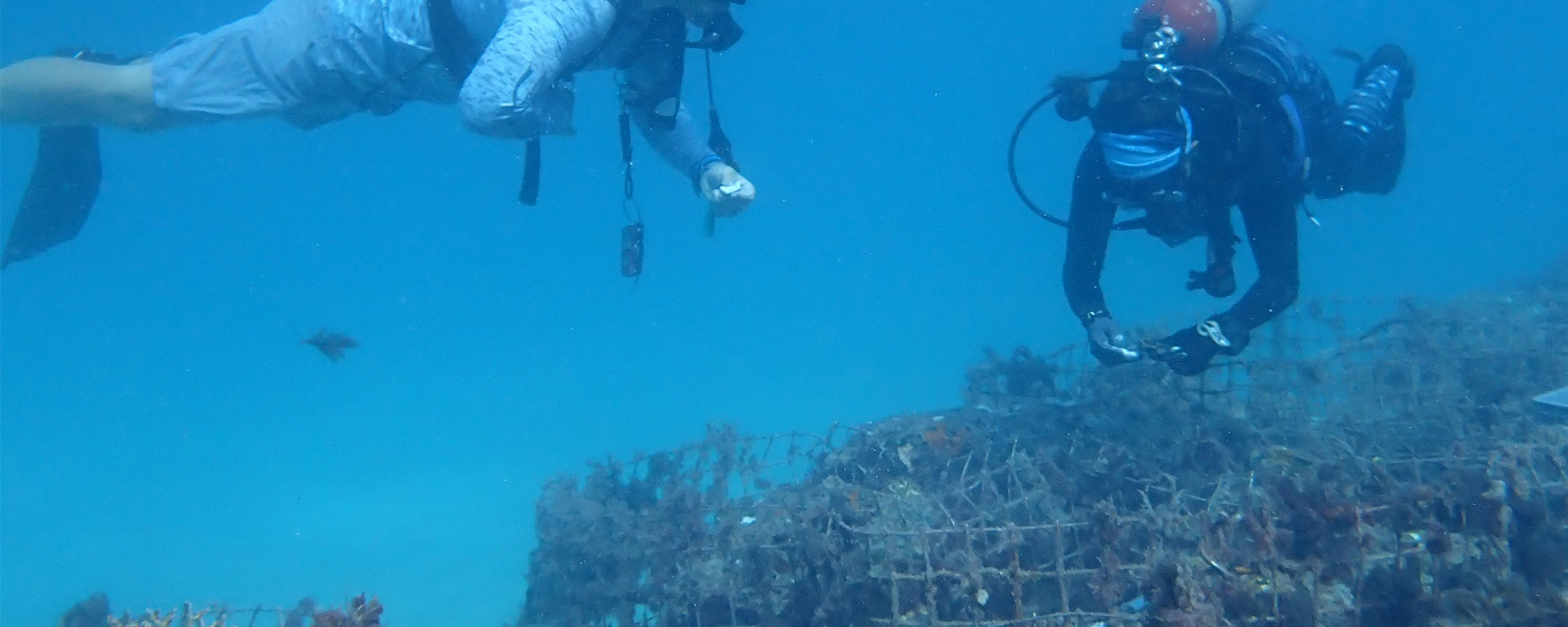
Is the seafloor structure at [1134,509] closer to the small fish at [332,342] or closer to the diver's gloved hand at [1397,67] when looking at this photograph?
the diver's gloved hand at [1397,67]

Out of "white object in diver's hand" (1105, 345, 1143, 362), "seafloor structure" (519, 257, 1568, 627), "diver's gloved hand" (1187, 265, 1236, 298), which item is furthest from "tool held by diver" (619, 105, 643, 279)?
"diver's gloved hand" (1187, 265, 1236, 298)

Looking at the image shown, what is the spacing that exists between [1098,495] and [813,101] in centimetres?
4772

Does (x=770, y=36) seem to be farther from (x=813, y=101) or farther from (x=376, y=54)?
(x=376, y=54)

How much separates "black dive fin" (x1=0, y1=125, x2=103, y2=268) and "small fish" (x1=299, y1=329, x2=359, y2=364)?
1.75 meters

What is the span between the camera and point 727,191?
4.29m

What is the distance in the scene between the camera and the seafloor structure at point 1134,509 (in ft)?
10.1

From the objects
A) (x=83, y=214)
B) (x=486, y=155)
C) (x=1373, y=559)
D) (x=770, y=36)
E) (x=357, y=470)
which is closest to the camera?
(x=1373, y=559)

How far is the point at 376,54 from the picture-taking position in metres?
4.26

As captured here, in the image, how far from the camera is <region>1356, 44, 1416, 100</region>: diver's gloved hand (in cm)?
595

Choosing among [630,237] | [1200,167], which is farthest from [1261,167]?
[630,237]

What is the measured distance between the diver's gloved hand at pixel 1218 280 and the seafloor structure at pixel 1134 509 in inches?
35.1

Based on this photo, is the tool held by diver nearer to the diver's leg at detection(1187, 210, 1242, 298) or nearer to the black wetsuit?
the black wetsuit

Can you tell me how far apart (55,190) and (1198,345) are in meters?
7.60

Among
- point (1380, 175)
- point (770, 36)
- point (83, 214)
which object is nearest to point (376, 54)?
point (83, 214)
